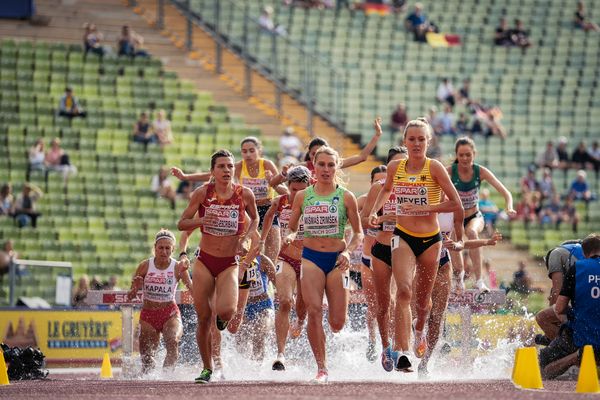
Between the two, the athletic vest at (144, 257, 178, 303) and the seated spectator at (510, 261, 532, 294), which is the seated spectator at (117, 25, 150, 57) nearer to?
the seated spectator at (510, 261, 532, 294)

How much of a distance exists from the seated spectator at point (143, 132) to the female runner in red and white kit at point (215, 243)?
1421 centimetres

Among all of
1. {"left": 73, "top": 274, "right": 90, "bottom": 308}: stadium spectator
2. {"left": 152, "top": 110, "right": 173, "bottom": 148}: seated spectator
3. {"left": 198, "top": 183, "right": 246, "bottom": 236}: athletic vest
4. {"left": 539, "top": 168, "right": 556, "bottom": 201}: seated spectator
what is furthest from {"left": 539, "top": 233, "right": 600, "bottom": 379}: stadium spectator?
{"left": 539, "top": 168, "right": 556, "bottom": 201}: seated spectator

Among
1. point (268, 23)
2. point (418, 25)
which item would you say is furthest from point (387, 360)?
point (418, 25)

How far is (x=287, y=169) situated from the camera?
17141mm

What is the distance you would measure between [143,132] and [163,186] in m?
1.85

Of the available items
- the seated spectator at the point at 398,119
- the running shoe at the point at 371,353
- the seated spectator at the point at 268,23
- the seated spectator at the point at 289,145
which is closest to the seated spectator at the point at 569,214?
the seated spectator at the point at 398,119

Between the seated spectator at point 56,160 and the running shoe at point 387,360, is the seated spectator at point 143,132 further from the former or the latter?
the running shoe at point 387,360

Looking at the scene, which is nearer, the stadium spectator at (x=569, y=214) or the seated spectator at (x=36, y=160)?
the seated spectator at (x=36, y=160)

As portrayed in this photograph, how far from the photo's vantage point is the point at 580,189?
32000 mm

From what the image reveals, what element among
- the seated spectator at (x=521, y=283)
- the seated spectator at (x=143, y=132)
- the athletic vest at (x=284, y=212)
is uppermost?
the athletic vest at (x=284, y=212)

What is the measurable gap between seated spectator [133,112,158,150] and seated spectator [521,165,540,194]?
8.12m

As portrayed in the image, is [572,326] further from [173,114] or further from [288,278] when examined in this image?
[173,114]

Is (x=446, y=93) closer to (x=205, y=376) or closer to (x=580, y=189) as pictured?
(x=580, y=189)

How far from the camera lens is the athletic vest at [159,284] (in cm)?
1798
